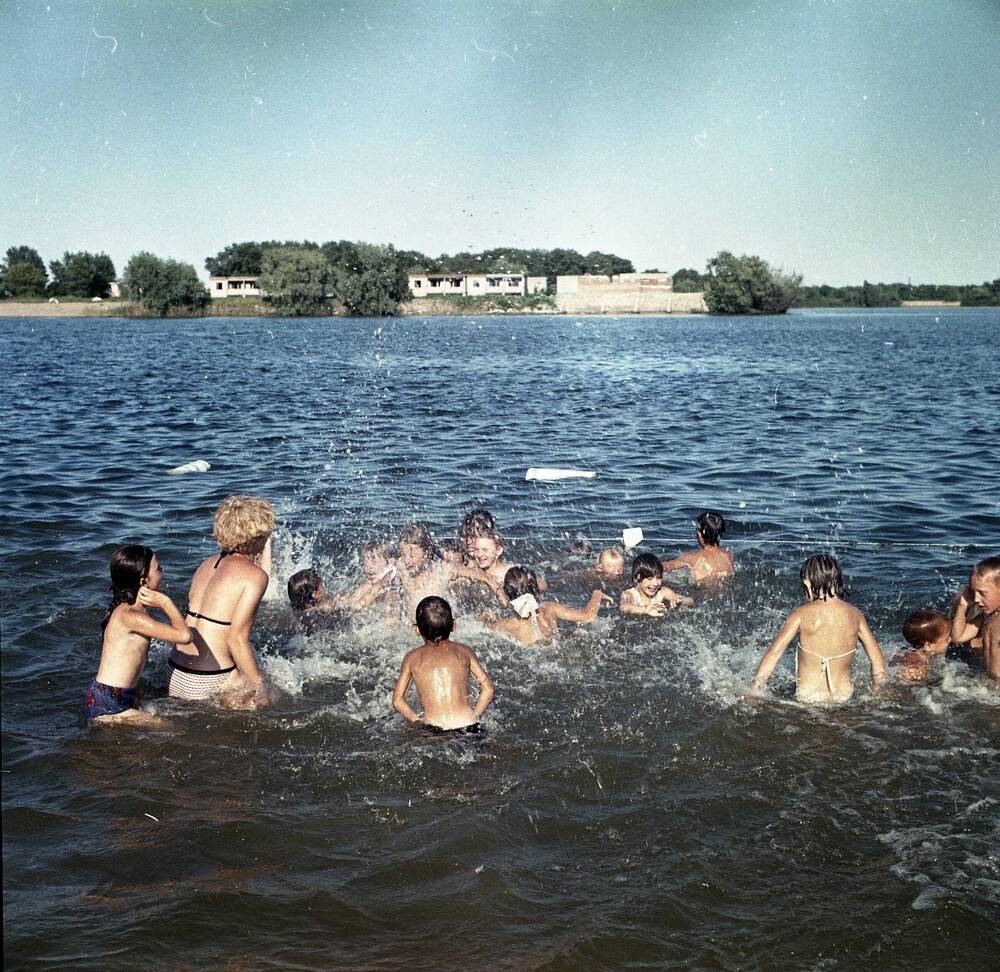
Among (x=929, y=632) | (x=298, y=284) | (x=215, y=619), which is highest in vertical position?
(x=298, y=284)

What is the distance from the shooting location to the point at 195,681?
7.66 m

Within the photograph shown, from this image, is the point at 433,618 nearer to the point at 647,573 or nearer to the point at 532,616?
the point at 532,616

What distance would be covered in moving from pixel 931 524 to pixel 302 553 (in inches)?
365

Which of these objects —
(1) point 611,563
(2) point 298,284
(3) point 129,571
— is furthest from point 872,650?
(2) point 298,284

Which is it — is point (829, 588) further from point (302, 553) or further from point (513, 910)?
point (302, 553)

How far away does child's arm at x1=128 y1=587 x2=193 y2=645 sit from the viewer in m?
6.95

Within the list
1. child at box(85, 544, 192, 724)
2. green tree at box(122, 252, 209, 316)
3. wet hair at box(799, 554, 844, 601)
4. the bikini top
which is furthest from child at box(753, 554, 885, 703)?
green tree at box(122, 252, 209, 316)

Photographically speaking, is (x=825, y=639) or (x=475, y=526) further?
(x=475, y=526)

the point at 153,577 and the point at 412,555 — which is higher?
the point at 153,577

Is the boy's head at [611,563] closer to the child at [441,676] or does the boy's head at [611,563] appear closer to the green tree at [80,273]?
the child at [441,676]

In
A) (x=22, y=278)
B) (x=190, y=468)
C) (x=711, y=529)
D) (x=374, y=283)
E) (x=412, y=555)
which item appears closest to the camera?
(x=412, y=555)

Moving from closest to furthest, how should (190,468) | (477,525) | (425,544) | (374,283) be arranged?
(477,525)
(425,544)
(190,468)
(374,283)

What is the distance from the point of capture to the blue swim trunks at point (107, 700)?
290 inches

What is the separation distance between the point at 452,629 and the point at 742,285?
5338 inches
